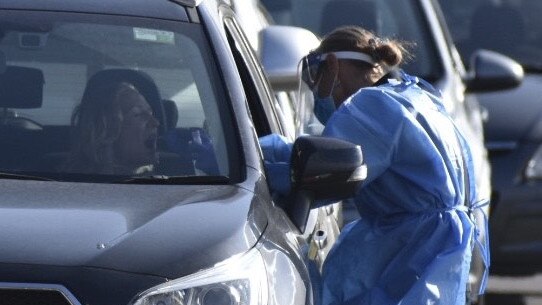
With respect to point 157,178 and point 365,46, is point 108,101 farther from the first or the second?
point 365,46

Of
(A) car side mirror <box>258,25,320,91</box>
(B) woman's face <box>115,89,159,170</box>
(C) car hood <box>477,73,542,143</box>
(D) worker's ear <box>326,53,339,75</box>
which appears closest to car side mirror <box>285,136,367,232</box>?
(B) woman's face <box>115,89,159,170</box>

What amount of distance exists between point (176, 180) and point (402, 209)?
673 millimetres

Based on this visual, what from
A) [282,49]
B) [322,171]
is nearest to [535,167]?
[282,49]

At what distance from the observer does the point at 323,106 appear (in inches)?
222

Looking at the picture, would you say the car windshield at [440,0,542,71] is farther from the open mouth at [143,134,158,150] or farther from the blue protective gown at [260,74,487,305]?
the open mouth at [143,134,158,150]

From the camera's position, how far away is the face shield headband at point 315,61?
5508mm

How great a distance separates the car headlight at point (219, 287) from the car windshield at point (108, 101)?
61 centimetres

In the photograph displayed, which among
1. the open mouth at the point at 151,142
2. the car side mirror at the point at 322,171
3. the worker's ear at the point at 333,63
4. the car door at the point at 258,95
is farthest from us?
the car door at the point at 258,95

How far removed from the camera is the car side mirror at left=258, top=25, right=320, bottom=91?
6.65 meters

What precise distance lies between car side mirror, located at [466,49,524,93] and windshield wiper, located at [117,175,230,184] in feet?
19.3

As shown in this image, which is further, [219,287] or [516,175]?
[516,175]

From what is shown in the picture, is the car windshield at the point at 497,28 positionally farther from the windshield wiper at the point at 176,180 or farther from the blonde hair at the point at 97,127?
the windshield wiper at the point at 176,180

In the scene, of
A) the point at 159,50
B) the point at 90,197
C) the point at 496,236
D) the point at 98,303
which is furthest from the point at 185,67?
the point at 496,236

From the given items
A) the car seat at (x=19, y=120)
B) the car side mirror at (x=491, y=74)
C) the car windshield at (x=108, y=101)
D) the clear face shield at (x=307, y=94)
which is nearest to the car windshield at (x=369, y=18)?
the car side mirror at (x=491, y=74)
